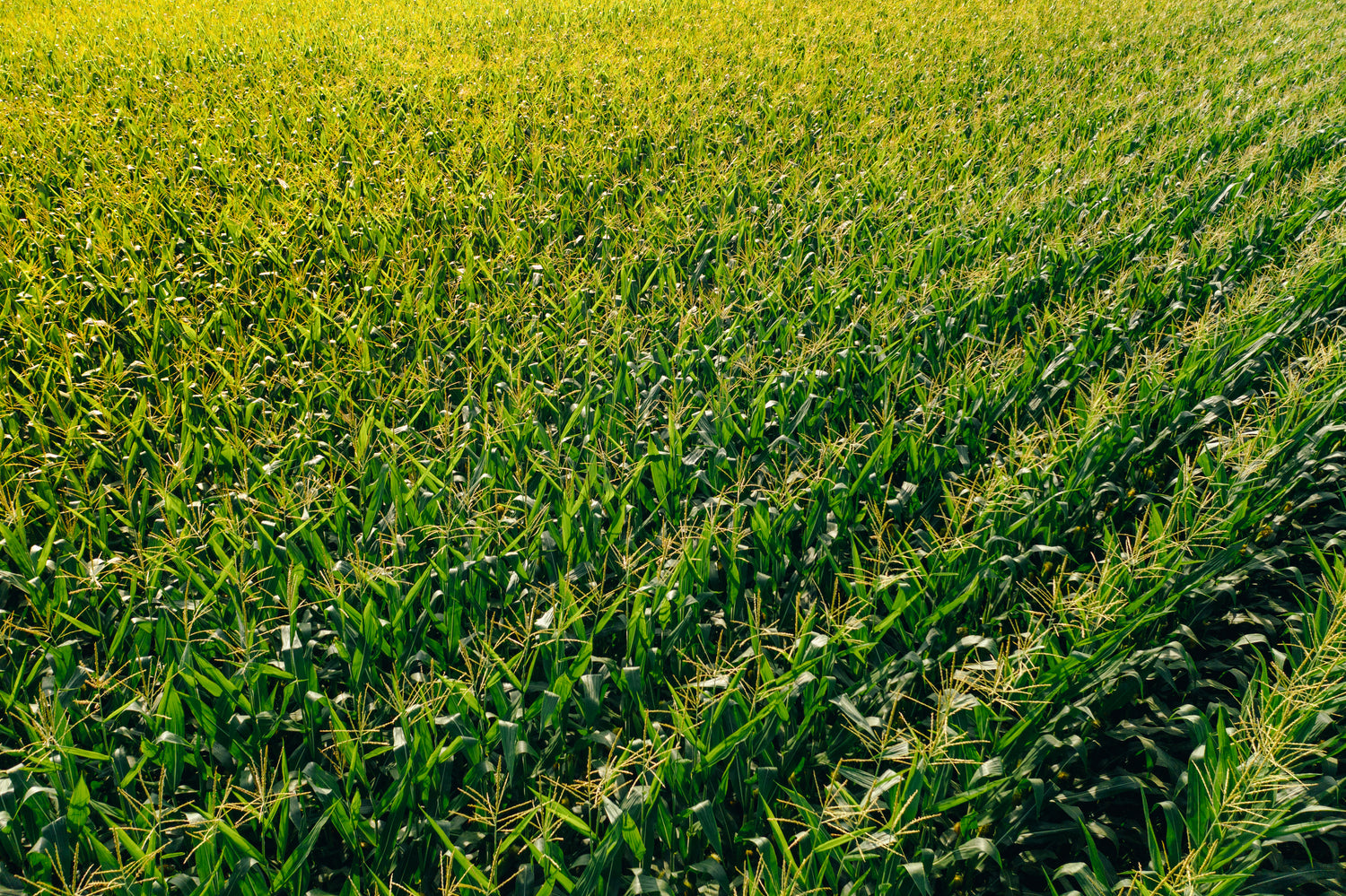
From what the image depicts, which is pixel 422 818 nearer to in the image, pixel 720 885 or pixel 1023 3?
pixel 720 885

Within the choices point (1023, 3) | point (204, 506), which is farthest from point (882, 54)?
point (204, 506)

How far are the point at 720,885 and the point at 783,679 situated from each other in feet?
1.53

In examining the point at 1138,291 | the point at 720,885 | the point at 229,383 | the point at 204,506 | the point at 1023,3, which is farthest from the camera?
the point at 1023,3

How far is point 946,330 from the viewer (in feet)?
12.0

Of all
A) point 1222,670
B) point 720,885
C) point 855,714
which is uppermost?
point 855,714

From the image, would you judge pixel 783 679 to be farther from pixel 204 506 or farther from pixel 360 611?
pixel 204 506

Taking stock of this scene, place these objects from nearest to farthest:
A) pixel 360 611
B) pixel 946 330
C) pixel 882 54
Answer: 1. pixel 360 611
2. pixel 946 330
3. pixel 882 54

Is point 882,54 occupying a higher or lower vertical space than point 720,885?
higher

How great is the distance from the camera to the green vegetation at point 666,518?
175 centimetres

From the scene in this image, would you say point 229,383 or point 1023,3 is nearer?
point 229,383

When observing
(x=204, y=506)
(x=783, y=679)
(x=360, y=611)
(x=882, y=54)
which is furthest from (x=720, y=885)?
(x=882, y=54)

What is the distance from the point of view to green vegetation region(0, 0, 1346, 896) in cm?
175

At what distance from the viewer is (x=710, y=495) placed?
278 cm

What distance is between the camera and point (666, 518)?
2.57 metres
